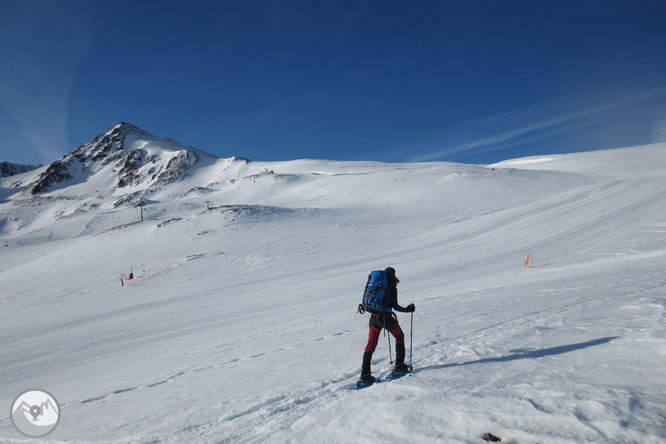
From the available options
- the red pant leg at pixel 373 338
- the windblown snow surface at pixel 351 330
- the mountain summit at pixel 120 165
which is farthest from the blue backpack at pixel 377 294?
the mountain summit at pixel 120 165

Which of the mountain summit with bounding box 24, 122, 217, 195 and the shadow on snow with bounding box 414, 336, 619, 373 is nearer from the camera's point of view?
the shadow on snow with bounding box 414, 336, 619, 373

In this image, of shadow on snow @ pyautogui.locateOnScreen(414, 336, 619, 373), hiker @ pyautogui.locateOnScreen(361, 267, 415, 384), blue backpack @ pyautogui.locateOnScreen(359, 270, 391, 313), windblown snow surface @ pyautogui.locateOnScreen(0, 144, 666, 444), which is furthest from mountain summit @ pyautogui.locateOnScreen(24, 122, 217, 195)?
shadow on snow @ pyautogui.locateOnScreen(414, 336, 619, 373)

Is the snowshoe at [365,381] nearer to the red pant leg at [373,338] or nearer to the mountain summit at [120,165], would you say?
the red pant leg at [373,338]

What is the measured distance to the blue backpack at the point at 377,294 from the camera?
5.34 metres

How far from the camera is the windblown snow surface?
152 inches

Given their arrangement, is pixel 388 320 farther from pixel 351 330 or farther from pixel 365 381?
pixel 351 330

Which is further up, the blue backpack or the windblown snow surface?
the blue backpack

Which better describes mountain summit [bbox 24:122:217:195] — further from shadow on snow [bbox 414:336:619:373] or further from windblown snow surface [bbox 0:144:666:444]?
shadow on snow [bbox 414:336:619:373]

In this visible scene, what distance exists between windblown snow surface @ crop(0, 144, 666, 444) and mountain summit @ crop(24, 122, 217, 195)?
121803mm

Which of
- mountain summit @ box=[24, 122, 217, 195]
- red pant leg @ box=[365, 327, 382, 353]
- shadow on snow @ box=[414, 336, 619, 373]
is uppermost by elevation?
mountain summit @ box=[24, 122, 217, 195]

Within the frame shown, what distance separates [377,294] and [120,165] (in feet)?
655

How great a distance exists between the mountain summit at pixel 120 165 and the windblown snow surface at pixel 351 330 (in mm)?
121803

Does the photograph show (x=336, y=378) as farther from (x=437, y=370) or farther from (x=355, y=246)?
(x=355, y=246)

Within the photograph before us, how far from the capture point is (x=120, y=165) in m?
169
